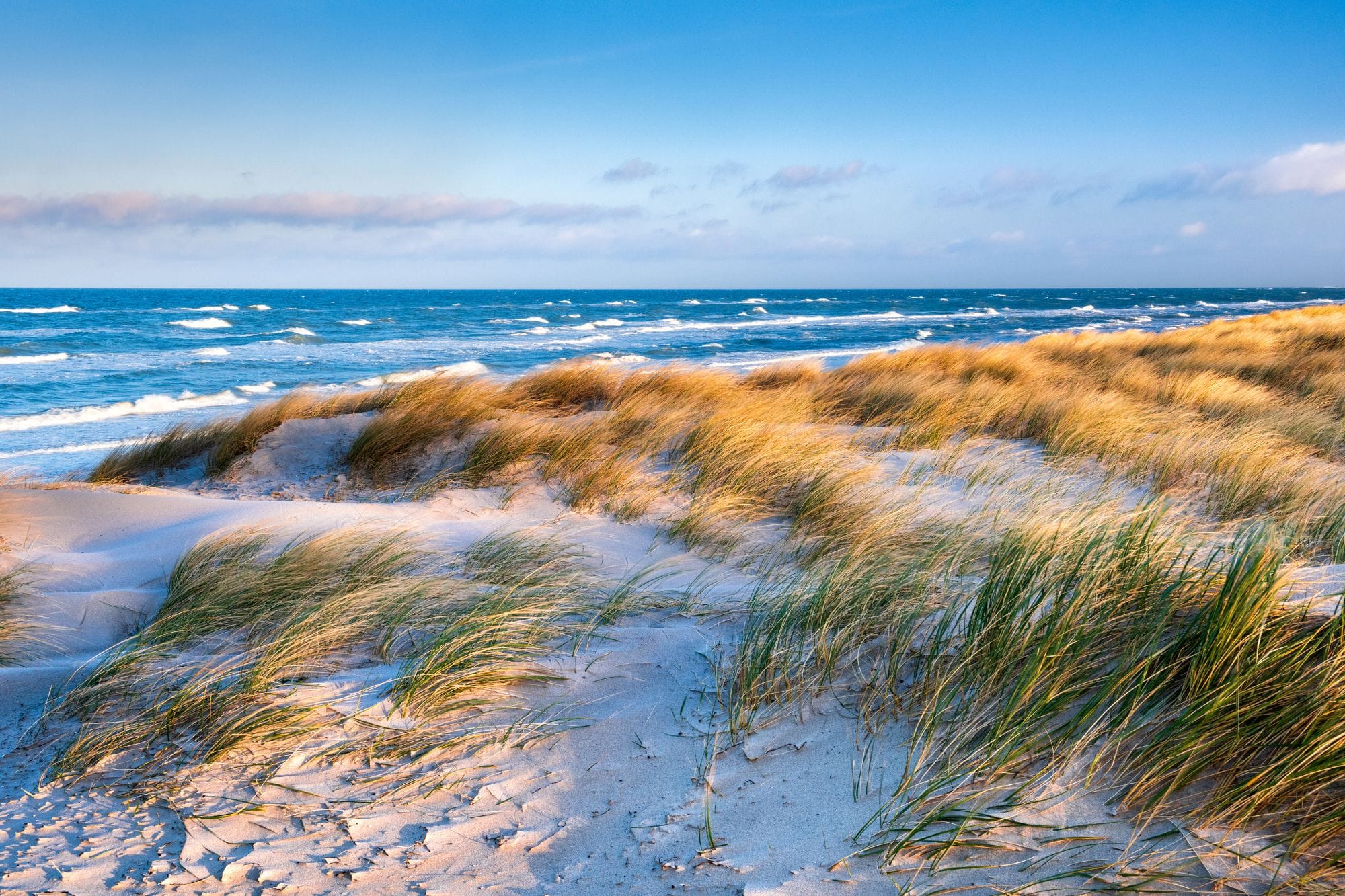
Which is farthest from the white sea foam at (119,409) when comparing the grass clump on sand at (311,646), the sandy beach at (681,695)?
the grass clump on sand at (311,646)

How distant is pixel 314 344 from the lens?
2883cm

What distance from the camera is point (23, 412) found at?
13.7m

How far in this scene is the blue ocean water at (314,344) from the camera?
45.0 feet

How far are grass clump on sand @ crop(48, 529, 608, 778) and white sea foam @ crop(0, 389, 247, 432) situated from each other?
1175 centimetres

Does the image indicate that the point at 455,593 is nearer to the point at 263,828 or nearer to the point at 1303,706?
the point at 263,828

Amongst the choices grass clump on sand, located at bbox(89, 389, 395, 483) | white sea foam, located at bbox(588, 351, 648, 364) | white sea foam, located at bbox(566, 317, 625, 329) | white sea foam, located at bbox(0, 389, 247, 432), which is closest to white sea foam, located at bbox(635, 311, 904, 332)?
white sea foam, located at bbox(566, 317, 625, 329)

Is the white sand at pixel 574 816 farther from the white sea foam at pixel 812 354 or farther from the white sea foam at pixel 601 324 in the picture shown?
the white sea foam at pixel 601 324

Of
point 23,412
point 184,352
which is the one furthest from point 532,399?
point 184,352

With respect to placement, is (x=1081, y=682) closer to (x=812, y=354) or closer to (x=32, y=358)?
(x=812, y=354)

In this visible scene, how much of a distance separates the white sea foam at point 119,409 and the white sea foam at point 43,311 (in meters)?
41.7

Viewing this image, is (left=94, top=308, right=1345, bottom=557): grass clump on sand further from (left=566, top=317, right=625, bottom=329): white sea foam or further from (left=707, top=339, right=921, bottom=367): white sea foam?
(left=566, top=317, right=625, bottom=329): white sea foam

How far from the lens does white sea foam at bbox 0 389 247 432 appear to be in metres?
12.7

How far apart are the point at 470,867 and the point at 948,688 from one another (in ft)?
4.49

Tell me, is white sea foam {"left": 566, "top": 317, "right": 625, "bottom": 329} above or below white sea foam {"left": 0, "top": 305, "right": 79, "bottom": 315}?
below
